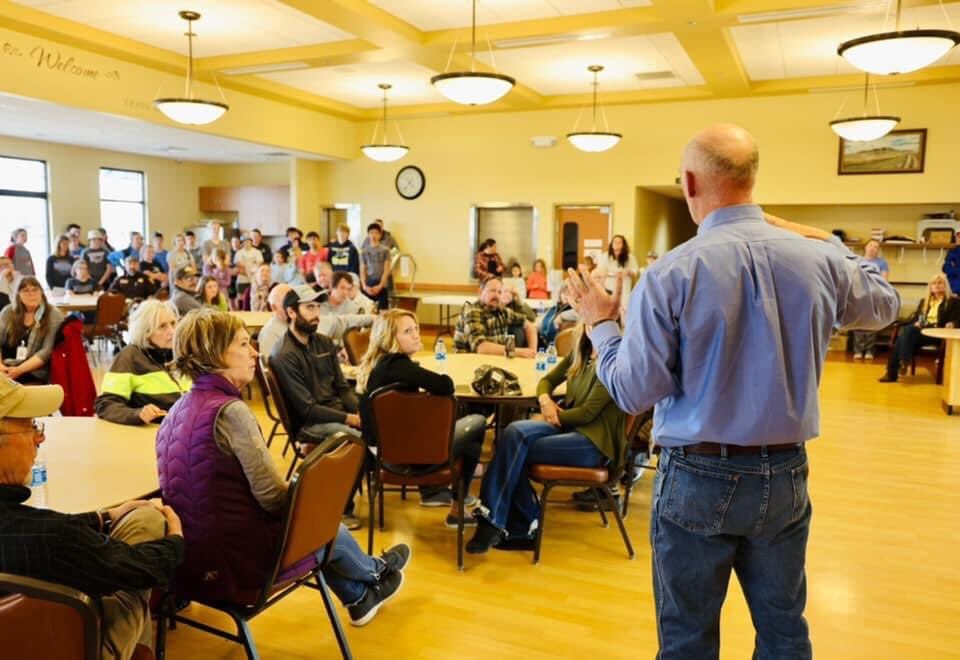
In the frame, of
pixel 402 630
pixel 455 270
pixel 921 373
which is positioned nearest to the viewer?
pixel 402 630

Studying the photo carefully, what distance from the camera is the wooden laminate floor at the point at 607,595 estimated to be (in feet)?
9.37

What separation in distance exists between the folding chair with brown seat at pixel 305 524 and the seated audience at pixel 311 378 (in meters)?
1.36

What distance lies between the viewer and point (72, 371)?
14.4 feet

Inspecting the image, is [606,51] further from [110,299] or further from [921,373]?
[110,299]

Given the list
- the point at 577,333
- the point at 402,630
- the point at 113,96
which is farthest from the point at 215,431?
the point at 113,96

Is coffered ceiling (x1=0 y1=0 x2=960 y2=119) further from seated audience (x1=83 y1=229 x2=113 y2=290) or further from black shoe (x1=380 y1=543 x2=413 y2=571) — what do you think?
black shoe (x1=380 y1=543 x2=413 y2=571)

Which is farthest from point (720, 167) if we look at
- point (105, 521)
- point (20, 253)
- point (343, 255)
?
point (20, 253)

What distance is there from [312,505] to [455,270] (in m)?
10.3

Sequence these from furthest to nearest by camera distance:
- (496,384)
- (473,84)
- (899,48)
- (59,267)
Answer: (59,267) → (473,84) → (899,48) → (496,384)

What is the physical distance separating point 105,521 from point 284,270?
926cm

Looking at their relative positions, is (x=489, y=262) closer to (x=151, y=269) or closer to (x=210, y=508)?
(x=151, y=269)

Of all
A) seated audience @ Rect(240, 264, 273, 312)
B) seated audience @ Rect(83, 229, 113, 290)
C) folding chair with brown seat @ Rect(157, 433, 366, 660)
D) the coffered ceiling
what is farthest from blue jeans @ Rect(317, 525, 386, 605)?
A: seated audience @ Rect(83, 229, 113, 290)

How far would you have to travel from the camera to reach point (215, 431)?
7.19 ft

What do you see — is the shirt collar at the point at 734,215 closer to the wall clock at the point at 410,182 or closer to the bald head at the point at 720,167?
the bald head at the point at 720,167
